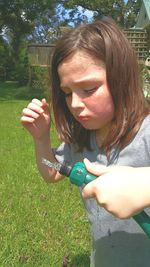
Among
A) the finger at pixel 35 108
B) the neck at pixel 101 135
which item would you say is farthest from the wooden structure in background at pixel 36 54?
the finger at pixel 35 108

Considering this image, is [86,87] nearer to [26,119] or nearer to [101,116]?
[101,116]

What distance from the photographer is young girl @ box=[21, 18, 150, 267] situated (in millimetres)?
1782

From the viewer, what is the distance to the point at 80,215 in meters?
3.49

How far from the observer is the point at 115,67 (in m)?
1.81

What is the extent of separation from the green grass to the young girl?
774mm

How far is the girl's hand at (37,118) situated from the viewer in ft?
6.21

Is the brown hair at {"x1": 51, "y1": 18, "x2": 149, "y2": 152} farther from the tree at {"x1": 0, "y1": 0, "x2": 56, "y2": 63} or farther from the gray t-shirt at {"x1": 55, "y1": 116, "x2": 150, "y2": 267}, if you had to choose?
the tree at {"x1": 0, "y1": 0, "x2": 56, "y2": 63}

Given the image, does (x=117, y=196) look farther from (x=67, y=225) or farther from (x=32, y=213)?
(x=32, y=213)

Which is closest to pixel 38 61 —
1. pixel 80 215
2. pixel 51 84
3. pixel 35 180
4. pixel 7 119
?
pixel 7 119

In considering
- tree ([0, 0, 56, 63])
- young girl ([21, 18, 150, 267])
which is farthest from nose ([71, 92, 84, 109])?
tree ([0, 0, 56, 63])

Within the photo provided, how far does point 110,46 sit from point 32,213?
2.02 metres

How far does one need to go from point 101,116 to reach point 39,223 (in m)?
1.71

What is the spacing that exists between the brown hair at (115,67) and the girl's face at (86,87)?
0.08 ft

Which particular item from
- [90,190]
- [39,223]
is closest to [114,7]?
[39,223]
